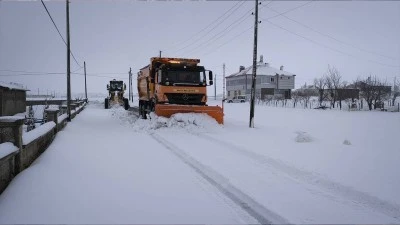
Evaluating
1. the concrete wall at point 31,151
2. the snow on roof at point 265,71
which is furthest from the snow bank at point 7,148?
the snow on roof at point 265,71

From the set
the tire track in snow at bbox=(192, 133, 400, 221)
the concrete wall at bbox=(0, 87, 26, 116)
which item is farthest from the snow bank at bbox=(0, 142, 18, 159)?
the concrete wall at bbox=(0, 87, 26, 116)

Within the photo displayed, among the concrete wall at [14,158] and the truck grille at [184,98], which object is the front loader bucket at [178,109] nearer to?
the truck grille at [184,98]

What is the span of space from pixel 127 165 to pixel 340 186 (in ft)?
14.7

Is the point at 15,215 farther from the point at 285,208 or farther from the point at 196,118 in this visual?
the point at 196,118

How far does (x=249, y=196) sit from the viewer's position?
5.15m

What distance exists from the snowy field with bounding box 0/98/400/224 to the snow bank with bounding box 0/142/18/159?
24.1 inches

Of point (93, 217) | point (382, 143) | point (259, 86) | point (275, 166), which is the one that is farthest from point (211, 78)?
point (259, 86)

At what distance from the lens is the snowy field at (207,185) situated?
4441mm

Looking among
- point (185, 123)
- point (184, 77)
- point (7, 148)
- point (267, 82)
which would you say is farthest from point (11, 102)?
point (267, 82)

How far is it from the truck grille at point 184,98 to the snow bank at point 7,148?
9686 millimetres

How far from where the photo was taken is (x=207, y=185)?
5.82m

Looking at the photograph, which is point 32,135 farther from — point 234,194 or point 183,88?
point 183,88

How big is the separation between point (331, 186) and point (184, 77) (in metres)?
11.0

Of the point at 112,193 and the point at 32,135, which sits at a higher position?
the point at 32,135
